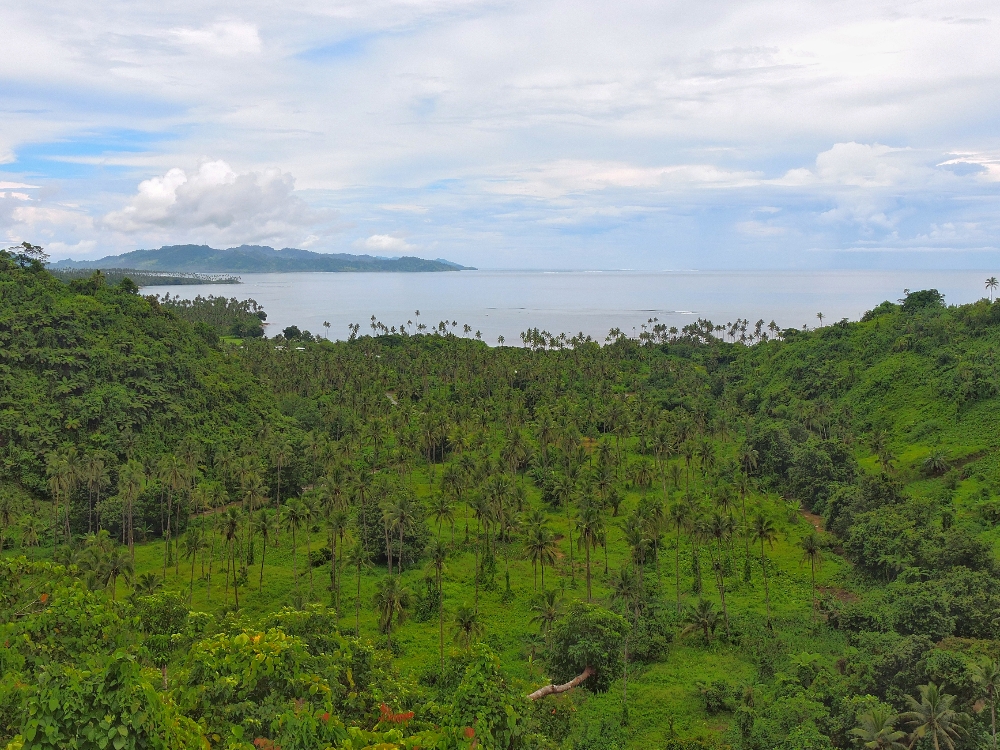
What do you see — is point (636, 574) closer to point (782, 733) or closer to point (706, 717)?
point (706, 717)

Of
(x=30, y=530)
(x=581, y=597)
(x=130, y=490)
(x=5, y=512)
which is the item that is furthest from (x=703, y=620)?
(x=5, y=512)

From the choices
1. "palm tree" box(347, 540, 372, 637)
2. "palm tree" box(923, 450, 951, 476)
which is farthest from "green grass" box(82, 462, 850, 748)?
"palm tree" box(923, 450, 951, 476)

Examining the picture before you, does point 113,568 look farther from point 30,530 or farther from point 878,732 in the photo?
point 878,732

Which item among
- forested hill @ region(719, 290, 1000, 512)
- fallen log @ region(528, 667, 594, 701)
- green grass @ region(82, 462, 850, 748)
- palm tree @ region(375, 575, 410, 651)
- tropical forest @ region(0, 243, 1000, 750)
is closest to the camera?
tropical forest @ region(0, 243, 1000, 750)

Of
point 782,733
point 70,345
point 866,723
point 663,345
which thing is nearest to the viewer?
point 866,723

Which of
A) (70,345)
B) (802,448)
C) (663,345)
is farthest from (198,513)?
(663,345)

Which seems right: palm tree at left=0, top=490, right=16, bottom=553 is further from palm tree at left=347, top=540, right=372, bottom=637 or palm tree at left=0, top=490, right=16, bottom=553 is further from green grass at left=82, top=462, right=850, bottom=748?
palm tree at left=347, top=540, right=372, bottom=637
